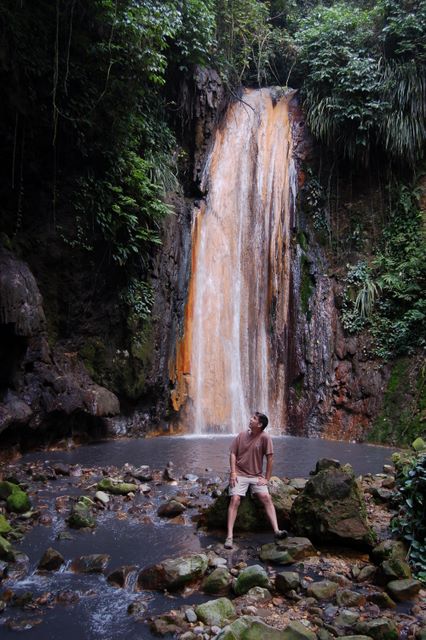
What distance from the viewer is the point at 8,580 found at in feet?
12.7

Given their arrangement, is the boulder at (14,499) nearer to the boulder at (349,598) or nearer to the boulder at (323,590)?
the boulder at (323,590)

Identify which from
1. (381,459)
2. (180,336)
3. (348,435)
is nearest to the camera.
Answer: (381,459)

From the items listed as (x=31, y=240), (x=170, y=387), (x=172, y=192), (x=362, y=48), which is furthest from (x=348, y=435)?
(x=362, y=48)

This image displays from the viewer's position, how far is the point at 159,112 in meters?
13.2

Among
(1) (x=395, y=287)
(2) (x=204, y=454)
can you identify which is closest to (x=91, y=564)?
(2) (x=204, y=454)

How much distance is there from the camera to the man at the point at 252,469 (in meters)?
4.88

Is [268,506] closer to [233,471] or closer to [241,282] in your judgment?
[233,471]

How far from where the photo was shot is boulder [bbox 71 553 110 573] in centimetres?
412

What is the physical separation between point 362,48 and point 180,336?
33.3 feet

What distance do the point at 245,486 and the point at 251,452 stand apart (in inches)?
13.4

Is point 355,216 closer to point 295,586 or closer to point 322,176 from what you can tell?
point 322,176

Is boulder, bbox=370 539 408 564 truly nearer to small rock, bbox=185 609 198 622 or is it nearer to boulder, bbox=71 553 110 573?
small rock, bbox=185 609 198 622

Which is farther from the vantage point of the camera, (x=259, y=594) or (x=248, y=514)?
(x=248, y=514)

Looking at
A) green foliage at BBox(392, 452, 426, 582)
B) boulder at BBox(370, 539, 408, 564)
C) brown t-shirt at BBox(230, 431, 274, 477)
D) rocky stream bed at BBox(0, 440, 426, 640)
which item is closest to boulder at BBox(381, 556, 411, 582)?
rocky stream bed at BBox(0, 440, 426, 640)
